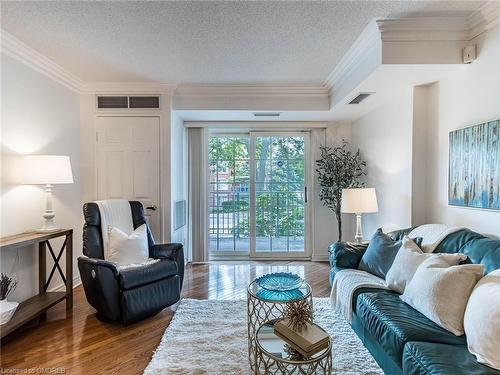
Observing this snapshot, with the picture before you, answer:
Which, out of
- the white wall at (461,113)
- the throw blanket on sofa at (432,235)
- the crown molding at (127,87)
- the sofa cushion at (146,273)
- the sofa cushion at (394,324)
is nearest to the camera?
the sofa cushion at (394,324)

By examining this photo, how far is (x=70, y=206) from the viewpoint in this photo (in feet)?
11.2

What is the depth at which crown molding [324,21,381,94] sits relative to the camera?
7.72ft

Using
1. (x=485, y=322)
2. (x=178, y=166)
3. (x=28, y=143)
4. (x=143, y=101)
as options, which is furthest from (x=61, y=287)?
(x=485, y=322)

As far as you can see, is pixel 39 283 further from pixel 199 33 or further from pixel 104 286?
pixel 199 33

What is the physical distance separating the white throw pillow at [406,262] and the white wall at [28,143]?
126 inches

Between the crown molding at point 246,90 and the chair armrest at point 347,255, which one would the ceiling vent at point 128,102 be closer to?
the crown molding at point 246,90

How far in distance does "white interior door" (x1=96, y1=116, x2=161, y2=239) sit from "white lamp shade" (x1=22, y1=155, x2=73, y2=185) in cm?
98

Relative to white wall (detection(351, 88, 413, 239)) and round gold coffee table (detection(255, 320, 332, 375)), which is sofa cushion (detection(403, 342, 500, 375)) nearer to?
round gold coffee table (detection(255, 320, 332, 375))

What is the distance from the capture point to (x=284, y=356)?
4.95 ft

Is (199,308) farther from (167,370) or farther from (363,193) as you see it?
(363,193)

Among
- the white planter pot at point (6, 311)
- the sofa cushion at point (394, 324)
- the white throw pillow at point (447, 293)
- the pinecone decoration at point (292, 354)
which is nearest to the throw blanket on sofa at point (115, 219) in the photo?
the white planter pot at point (6, 311)

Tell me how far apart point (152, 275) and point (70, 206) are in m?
1.57

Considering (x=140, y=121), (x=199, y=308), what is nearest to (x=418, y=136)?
(x=199, y=308)

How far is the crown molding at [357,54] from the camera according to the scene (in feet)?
7.72
